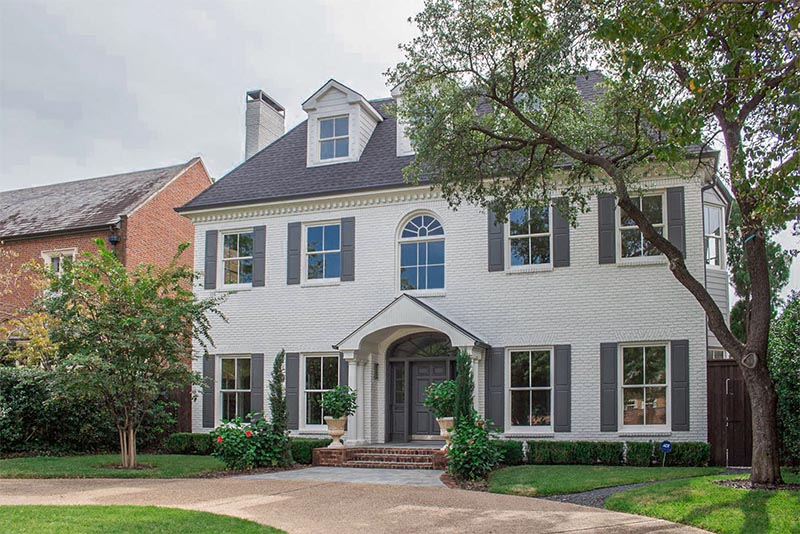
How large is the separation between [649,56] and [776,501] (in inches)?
234

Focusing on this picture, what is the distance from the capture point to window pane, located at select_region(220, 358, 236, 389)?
66.9 feet

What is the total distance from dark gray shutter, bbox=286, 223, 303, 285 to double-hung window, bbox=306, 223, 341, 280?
25cm

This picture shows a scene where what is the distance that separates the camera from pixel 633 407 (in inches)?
658

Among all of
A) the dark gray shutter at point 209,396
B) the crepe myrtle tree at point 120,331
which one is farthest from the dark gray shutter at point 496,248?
the dark gray shutter at point 209,396

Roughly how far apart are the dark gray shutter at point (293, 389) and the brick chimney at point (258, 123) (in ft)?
22.7

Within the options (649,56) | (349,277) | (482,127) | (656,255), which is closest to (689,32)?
(649,56)

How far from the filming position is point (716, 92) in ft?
32.8

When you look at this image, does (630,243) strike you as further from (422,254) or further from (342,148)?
(342,148)

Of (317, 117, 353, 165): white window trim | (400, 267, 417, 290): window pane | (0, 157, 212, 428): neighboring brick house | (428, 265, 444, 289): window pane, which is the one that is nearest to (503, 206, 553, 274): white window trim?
(428, 265, 444, 289): window pane

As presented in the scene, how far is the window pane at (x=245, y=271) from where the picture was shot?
20.6 metres

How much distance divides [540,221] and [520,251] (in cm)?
81

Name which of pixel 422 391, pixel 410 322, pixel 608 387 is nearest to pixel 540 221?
pixel 410 322

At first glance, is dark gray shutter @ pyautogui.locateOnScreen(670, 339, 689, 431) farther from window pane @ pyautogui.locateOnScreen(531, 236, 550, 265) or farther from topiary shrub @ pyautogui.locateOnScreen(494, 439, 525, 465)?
window pane @ pyautogui.locateOnScreen(531, 236, 550, 265)

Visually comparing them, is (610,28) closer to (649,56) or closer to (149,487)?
→ (649,56)
